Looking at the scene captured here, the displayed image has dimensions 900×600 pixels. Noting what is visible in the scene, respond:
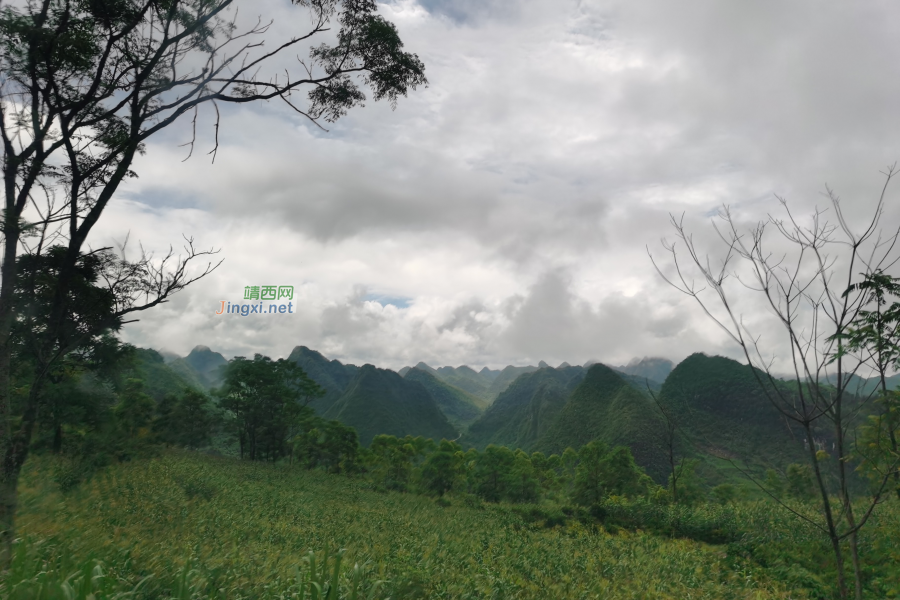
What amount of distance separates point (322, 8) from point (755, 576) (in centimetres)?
1569

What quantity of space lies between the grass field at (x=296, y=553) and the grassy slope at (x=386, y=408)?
366 feet

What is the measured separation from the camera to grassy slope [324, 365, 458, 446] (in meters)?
136

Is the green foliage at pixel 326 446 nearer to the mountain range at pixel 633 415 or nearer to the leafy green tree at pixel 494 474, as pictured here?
the leafy green tree at pixel 494 474

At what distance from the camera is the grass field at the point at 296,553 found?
4.18 m

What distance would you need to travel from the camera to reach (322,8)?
22.5ft

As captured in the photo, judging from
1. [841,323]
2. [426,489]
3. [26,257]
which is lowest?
[426,489]

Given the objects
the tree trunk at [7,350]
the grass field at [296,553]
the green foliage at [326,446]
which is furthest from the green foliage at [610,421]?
the tree trunk at [7,350]

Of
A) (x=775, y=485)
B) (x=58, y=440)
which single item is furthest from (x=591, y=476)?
(x=58, y=440)

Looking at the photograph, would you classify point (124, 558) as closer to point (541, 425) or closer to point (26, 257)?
point (26, 257)

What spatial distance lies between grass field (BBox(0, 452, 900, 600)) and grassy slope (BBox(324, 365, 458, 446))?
111 meters

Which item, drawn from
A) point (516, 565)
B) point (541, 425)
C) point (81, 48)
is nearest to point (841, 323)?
point (516, 565)

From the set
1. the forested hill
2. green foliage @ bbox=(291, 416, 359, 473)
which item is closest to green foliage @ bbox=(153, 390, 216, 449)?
green foliage @ bbox=(291, 416, 359, 473)

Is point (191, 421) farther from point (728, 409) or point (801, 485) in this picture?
point (728, 409)

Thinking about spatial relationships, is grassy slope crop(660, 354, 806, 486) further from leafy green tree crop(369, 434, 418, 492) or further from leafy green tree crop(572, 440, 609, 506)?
leafy green tree crop(369, 434, 418, 492)
